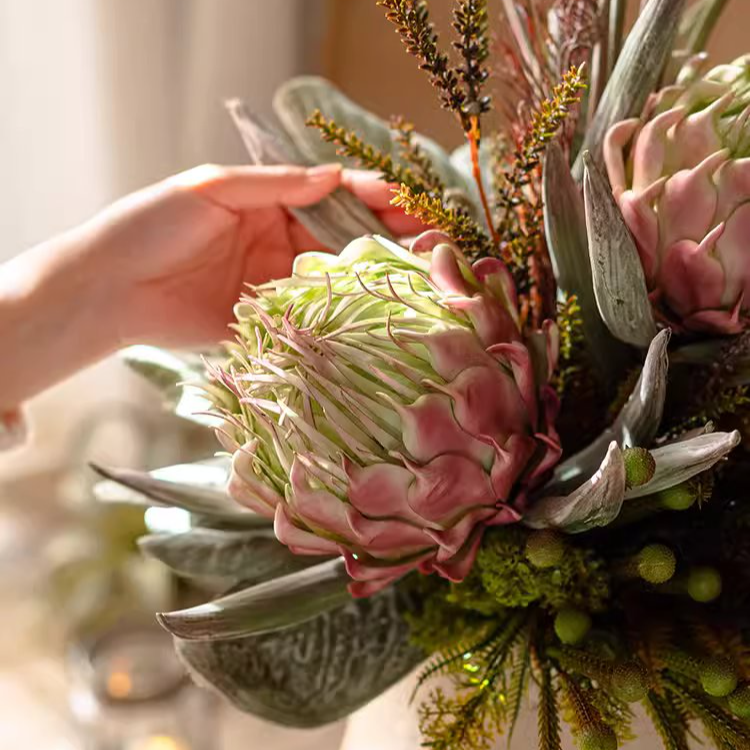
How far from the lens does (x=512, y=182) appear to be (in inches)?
13.1

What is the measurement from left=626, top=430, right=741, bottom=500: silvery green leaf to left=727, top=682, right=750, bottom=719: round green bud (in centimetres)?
7

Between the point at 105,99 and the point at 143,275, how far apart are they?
492mm

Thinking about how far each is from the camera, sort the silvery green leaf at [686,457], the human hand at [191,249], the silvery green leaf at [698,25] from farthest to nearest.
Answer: the human hand at [191,249] < the silvery green leaf at [698,25] < the silvery green leaf at [686,457]

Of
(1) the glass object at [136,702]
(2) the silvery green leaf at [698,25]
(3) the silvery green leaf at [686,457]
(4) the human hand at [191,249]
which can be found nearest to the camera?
(3) the silvery green leaf at [686,457]

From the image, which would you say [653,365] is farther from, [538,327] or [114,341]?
[114,341]

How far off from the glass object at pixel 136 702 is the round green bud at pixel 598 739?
24.4 inches

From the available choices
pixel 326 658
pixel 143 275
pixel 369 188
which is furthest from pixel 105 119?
pixel 326 658

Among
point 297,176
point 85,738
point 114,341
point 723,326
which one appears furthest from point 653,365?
point 85,738

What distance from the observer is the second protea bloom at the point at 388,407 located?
0.97ft

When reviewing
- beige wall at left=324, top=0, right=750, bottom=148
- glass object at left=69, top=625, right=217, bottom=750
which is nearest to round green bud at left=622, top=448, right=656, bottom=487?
beige wall at left=324, top=0, right=750, bottom=148

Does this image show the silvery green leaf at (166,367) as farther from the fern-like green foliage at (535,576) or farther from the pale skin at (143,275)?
the fern-like green foliage at (535,576)

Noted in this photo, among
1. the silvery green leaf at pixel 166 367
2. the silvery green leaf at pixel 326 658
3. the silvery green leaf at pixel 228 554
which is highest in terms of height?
the silvery green leaf at pixel 166 367

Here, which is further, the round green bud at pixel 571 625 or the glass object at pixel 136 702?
the glass object at pixel 136 702

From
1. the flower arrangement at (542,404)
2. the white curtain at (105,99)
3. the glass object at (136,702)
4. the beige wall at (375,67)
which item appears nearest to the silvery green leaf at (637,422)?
the flower arrangement at (542,404)
